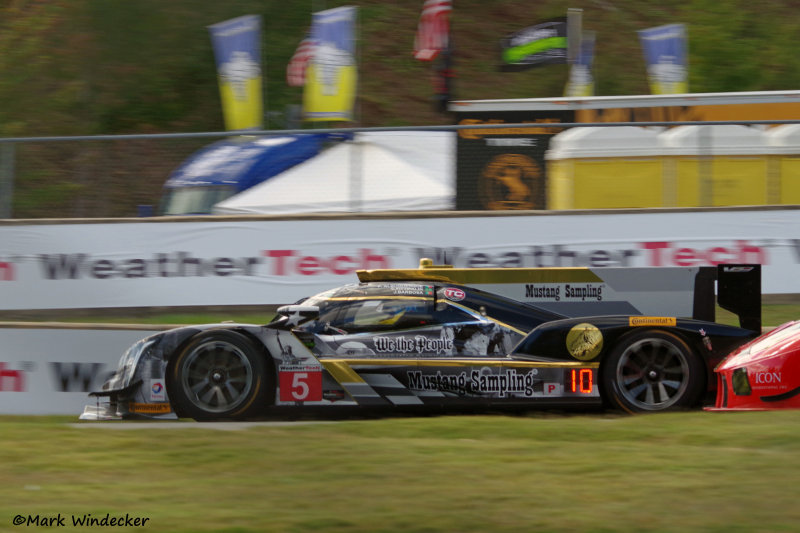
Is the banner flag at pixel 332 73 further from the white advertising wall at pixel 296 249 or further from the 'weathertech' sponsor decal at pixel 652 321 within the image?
the 'weathertech' sponsor decal at pixel 652 321

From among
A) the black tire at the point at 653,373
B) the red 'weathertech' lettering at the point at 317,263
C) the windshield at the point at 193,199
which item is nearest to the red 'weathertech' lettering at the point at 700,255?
the red 'weathertech' lettering at the point at 317,263

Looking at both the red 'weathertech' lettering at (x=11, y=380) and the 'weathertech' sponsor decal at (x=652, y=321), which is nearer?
the 'weathertech' sponsor decal at (x=652, y=321)

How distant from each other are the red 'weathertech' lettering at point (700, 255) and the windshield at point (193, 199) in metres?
5.14

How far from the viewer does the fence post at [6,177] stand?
12.7 m

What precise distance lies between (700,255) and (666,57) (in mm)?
8659

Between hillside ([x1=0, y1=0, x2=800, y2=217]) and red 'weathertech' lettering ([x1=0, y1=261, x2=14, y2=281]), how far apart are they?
10.9m

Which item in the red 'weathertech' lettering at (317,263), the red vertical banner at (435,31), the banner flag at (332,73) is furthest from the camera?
the red vertical banner at (435,31)

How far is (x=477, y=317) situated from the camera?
7.69 m

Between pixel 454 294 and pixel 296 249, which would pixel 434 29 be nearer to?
pixel 296 249

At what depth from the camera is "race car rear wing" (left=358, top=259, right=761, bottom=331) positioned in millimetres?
7680

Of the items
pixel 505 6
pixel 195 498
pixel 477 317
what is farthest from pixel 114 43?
pixel 195 498

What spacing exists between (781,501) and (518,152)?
26.4 feet

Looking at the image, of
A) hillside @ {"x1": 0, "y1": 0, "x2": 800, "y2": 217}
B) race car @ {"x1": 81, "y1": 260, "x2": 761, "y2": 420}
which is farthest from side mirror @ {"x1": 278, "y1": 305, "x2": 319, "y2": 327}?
hillside @ {"x1": 0, "y1": 0, "x2": 800, "y2": 217}

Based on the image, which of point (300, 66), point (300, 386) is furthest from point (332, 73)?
point (300, 386)
